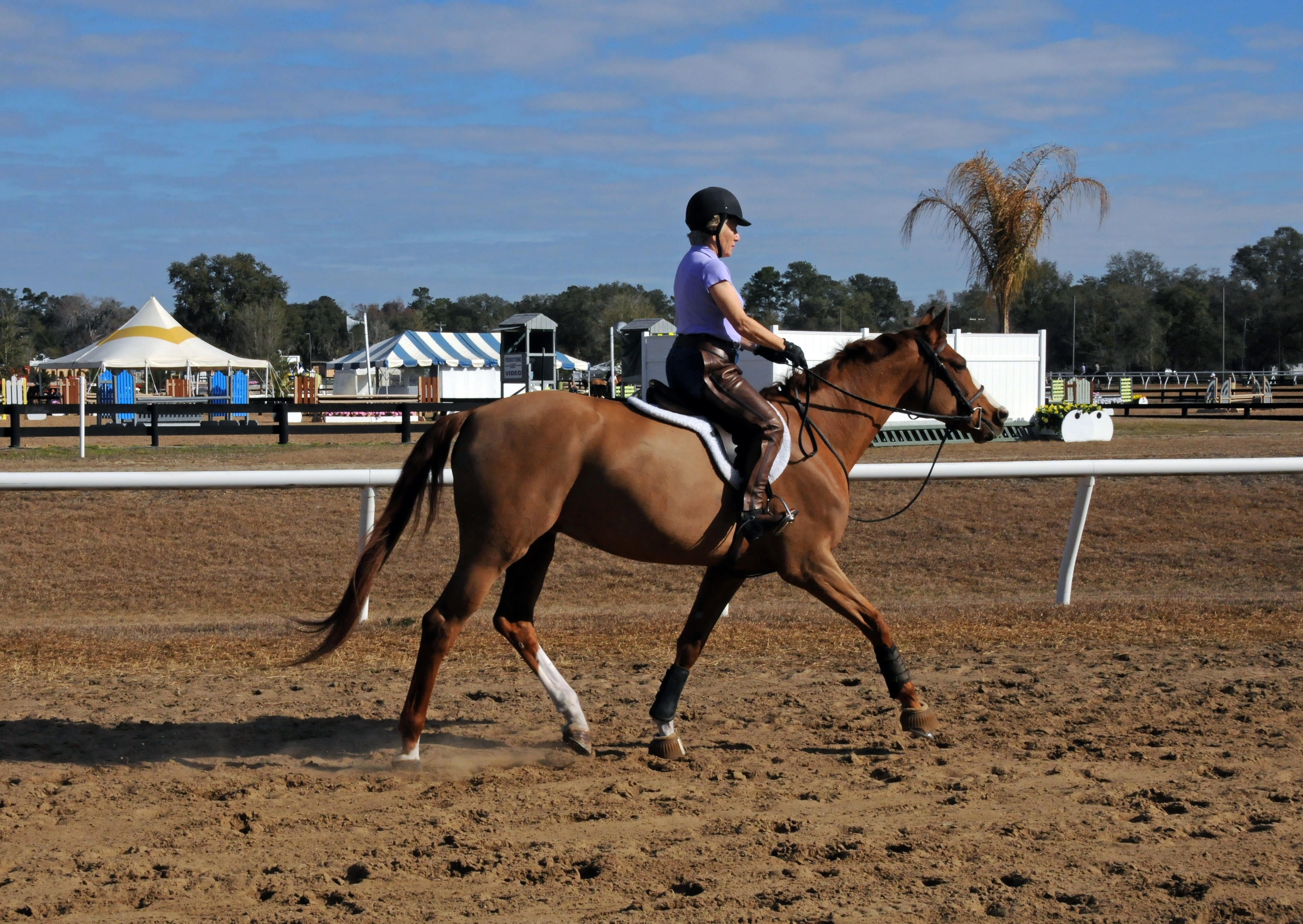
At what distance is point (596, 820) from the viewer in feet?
14.3

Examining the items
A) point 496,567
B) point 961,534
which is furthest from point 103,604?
point 961,534

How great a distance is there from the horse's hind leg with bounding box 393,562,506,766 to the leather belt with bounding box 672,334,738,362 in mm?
1360

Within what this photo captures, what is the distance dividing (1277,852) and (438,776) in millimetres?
3267

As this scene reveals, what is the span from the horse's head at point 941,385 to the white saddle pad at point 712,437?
1.30m

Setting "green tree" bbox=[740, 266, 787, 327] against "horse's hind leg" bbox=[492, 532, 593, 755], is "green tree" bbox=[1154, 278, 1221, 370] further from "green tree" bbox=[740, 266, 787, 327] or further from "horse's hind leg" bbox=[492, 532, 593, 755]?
"horse's hind leg" bbox=[492, 532, 593, 755]

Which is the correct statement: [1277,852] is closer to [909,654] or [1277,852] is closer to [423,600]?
[909,654]

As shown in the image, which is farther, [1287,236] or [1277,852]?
[1287,236]

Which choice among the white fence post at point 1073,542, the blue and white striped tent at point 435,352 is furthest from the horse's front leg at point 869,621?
the blue and white striped tent at point 435,352

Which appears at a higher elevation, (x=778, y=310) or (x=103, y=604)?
(x=778, y=310)

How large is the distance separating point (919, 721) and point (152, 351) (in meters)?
39.4

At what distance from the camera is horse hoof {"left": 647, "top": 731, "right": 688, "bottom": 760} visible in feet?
17.3

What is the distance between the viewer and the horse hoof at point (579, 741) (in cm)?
535

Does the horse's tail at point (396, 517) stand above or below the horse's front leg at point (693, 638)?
above

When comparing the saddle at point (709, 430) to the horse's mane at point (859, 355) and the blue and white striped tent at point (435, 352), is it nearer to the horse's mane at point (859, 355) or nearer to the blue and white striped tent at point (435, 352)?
the horse's mane at point (859, 355)
